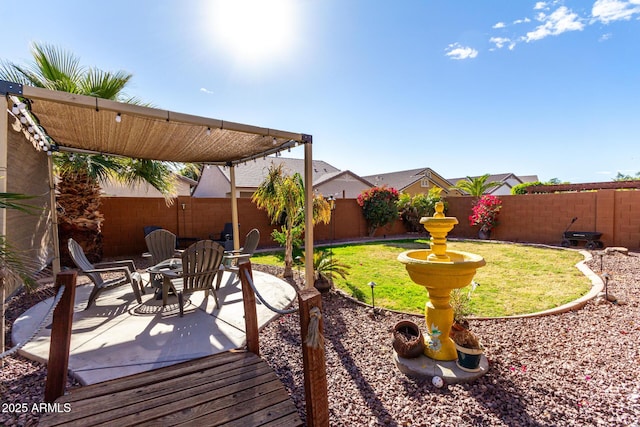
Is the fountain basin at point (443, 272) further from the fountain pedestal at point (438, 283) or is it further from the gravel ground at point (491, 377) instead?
the gravel ground at point (491, 377)

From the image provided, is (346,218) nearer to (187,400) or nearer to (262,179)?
(262,179)

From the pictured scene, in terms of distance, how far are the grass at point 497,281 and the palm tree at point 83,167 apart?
12.3 ft

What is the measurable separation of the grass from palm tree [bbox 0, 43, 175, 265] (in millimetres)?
3753

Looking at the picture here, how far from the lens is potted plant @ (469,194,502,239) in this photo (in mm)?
11595

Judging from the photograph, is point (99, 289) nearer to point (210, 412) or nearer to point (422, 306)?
point (210, 412)

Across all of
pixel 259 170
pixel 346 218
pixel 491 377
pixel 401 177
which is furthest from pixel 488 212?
pixel 401 177

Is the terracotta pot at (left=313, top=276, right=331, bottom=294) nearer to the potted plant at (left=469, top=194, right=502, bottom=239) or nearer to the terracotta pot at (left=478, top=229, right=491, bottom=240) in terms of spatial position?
the potted plant at (left=469, top=194, right=502, bottom=239)

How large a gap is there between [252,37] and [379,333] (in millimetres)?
5803

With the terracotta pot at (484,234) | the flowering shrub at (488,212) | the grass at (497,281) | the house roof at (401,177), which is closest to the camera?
the grass at (497,281)

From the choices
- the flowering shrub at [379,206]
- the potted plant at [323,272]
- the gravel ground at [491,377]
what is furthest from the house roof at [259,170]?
the gravel ground at [491,377]

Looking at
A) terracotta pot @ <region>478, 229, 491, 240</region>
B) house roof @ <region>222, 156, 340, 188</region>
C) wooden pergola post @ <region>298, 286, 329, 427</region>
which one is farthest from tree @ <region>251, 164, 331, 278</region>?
terracotta pot @ <region>478, 229, 491, 240</region>

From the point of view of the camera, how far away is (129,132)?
399 cm

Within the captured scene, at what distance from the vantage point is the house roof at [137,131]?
2.86 m

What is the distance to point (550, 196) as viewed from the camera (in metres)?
10.4
